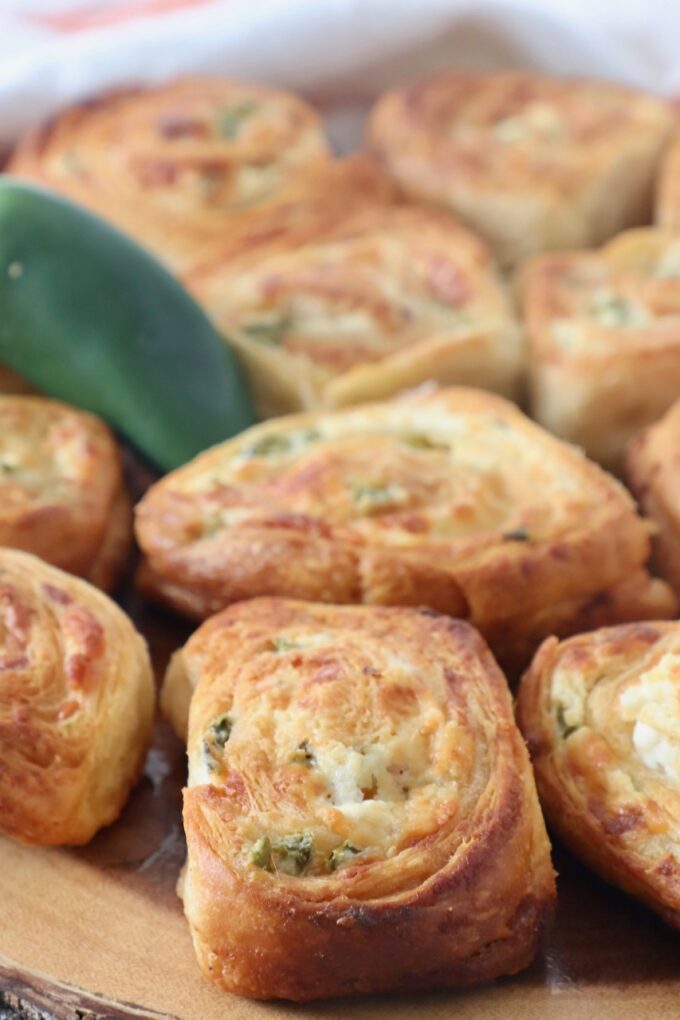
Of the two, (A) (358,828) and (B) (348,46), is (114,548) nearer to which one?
(A) (358,828)

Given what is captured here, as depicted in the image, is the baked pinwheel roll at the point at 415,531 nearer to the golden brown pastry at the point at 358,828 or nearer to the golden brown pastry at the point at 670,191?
the golden brown pastry at the point at 358,828

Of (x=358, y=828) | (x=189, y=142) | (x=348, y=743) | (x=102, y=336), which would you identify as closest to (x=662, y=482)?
(x=348, y=743)

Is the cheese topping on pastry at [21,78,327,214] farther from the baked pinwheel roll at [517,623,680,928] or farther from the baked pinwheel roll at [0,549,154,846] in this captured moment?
the baked pinwheel roll at [517,623,680,928]

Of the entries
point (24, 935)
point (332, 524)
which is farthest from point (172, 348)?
point (24, 935)

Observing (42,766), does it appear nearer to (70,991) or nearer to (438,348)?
(70,991)


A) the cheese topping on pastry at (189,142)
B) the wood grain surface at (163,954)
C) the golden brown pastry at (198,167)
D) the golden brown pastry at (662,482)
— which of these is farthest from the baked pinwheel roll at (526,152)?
the wood grain surface at (163,954)

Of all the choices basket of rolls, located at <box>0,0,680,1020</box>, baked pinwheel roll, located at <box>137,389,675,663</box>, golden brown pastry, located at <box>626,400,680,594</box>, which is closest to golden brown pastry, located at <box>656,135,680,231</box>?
basket of rolls, located at <box>0,0,680,1020</box>

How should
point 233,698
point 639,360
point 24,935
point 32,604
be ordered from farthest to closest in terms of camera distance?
1. point 639,360
2. point 32,604
3. point 233,698
4. point 24,935
